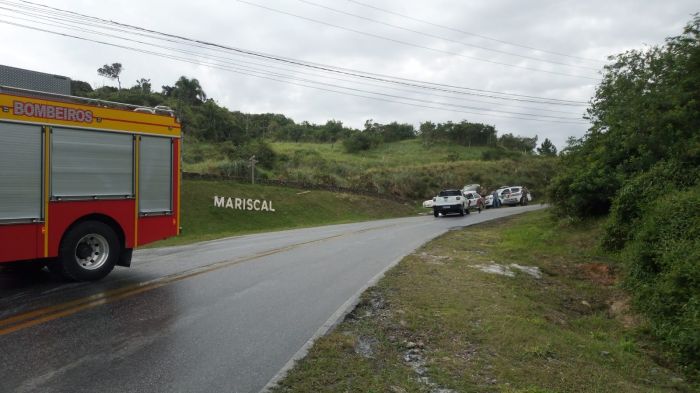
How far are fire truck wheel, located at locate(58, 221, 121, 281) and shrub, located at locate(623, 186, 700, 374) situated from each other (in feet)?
29.5

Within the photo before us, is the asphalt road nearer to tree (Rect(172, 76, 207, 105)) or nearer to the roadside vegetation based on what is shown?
Result: the roadside vegetation

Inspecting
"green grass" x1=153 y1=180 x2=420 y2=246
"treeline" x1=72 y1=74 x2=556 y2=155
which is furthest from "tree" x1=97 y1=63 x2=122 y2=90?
"green grass" x1=153 y1=180 x2=420 y2=246

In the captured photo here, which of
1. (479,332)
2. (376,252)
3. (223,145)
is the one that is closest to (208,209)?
(376,252)

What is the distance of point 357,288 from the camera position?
8.88 meters

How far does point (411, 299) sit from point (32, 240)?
590 centimetres

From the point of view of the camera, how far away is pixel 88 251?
879 centimetres

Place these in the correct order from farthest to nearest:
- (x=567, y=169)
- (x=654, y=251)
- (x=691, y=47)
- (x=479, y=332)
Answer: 1. (x=567, y=169)
2. (x=691, y=47)
3. (x=654, y=251)
4. (x=479, y=332)

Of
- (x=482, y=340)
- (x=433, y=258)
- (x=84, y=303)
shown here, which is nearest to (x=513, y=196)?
(x=433, y=258)

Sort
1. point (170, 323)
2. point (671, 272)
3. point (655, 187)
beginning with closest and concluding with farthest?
point (170, 323)
point (671, 272)
point (655, 187)

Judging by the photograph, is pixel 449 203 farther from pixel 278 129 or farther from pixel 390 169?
pixel 278 129

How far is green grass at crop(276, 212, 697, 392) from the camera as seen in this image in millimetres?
4867

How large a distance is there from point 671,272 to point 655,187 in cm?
598

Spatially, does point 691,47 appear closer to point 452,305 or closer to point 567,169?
point 567,169

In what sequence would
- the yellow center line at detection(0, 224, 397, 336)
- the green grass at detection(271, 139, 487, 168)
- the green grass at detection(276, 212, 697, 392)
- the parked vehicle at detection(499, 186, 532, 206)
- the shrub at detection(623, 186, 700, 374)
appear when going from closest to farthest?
the green grass at detection(276, 212, 697, 392), the yellow center line at detection(0, 224, 397, 336), the shrub at detection(623, 186, 700, 374), the parked vehicle at detection(499, 186, 532, 206), the green grass at detection(271, 139, 487, 168)
